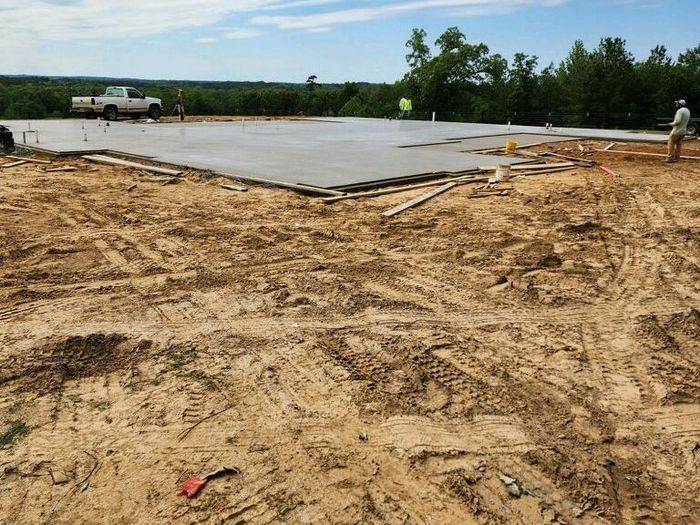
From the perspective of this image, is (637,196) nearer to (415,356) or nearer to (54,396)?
(415,356)

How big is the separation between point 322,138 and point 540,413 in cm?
1721

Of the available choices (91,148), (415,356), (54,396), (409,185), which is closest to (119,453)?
(54,396)

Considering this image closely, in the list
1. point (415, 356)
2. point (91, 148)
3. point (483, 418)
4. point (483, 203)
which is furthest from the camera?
point (91, 148)

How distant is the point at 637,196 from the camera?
33.4 feet

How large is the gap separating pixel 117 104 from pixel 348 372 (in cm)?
2630

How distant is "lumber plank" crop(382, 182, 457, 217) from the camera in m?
8.71

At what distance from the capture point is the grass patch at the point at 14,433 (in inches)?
Result: 128

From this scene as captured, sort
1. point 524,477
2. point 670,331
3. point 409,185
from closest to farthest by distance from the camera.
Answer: point 524,477
point 670,331
point 409,185

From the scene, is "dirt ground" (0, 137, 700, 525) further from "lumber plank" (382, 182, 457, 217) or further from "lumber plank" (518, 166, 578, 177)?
"lumber plank" (518, 166, 578, 177)

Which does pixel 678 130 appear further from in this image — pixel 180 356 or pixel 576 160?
pixel 180 356

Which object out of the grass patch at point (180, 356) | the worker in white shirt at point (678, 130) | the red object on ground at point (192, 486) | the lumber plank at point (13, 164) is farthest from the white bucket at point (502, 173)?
the lumber plank at point (13, 164)

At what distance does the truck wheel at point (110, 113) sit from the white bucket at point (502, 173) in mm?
21372

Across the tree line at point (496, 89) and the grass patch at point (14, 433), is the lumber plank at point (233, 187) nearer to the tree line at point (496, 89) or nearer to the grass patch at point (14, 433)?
the grass patch at point (14, 433)

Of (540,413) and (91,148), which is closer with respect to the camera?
(540,413)
